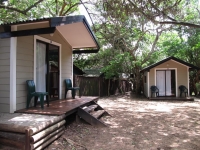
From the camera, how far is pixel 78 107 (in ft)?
16.1

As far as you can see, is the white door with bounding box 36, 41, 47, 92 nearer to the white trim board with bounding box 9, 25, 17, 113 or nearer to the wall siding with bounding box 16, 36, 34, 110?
the wall siding with bounding box 16, 36, 34, 110

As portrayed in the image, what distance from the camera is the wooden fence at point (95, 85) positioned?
11203 mm

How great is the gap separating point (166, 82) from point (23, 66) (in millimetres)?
9911

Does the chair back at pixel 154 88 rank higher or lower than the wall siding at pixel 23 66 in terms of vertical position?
lower

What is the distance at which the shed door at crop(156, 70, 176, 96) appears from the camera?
1205 cm

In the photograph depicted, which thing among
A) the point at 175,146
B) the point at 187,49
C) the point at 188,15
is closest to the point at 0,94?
the point at 175,146

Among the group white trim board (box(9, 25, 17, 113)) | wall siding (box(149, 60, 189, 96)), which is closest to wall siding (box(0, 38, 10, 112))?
white trim board (box(9, 25, 17, 113))

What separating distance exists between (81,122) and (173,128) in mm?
2497

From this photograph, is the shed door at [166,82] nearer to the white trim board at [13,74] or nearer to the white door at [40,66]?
the white door at [40,66]

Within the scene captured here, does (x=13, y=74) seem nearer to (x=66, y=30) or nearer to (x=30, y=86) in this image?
(x=30, y=86)

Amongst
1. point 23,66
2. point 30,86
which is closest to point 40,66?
point 23,66

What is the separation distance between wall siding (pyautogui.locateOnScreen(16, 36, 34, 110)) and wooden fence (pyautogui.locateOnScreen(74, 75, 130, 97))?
17.7ft

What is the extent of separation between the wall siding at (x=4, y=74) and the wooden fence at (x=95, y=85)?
19.6 ft

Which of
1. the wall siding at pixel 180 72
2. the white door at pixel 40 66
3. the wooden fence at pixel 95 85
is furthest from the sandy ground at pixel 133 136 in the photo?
the wall siding at pixel 180 72
